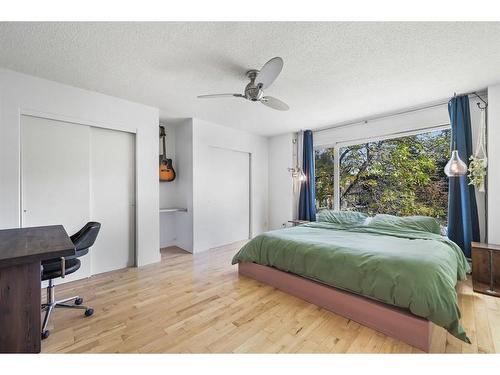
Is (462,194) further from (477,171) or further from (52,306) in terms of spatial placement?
(52,306)

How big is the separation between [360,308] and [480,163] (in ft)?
8.02

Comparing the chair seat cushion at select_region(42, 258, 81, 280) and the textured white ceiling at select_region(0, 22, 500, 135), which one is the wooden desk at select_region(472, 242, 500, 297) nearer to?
the textured white ceiling at select_region(0, 22, 500, 135)

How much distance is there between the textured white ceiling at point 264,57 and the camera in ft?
5.54

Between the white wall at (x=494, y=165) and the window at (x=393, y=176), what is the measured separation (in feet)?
Result: 2.07

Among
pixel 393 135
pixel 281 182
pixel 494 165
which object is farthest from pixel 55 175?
pixel 494 165

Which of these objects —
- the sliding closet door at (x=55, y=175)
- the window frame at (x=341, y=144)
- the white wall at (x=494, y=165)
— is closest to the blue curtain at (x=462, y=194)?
the white wall at (x=494, y=165)

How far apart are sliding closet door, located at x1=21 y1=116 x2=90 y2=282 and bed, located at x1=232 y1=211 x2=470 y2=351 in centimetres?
213

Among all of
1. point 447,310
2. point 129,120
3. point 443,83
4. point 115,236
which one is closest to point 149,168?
point 129,120

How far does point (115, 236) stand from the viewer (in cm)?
310

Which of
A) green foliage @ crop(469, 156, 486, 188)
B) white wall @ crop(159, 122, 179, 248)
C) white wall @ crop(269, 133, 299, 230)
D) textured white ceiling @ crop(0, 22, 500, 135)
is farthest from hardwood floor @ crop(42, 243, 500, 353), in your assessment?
white wall @ crop(269, 133, 299, 230)

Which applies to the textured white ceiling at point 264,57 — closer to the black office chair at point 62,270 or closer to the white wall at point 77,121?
the white wall at point 77,121

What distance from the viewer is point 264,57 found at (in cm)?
202
